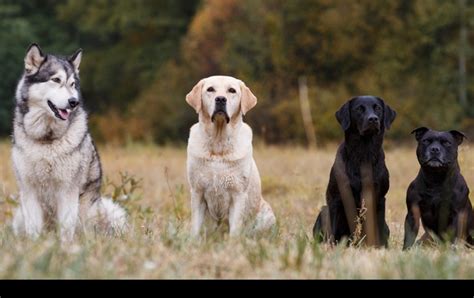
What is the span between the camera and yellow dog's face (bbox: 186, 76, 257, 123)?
741 cm

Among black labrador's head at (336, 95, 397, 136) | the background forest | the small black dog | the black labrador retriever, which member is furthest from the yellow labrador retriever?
the background forest

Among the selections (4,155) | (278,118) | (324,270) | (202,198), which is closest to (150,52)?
(278,118)

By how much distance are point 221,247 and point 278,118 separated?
17.7 metres

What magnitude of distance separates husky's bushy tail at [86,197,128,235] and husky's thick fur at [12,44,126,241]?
180 mm

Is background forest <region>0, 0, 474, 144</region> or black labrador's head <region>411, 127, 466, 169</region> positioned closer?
black labrador's head <region>411, 127, 466, 169</region>

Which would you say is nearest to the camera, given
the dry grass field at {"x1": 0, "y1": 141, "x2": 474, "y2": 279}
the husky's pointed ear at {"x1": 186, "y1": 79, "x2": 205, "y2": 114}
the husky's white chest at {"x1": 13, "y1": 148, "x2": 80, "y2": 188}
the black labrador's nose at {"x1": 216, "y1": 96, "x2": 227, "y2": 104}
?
the dry grass field at {"x1": 0, "y1": 141, "x2": 474, "y2": 279}

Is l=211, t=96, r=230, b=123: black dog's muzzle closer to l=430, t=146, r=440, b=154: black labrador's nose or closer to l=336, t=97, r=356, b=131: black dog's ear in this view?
l=336, t=97, r=356, b=131: black dog's ear

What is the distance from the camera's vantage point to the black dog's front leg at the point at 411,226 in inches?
283

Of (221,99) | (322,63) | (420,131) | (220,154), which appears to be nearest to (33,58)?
(221,99)

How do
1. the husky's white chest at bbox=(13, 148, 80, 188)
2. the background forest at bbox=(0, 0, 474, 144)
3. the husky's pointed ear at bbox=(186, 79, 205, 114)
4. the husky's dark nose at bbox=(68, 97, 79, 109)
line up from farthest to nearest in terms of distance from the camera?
the background forest at bbox=(0, 0, 474, 144) < the husky's pointed ear at bbox=(186, 79, 205, 114) < the husky's white chest at bbox=(13, 148, 80, 188) < the husky's dark nose at bbox=(68, 97, 79, 109)

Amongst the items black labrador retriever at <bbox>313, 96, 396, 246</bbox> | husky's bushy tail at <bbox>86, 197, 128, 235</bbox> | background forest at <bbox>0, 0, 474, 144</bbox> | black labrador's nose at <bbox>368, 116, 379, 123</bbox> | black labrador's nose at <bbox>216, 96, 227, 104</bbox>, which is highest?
background forest at <bbox>0, 0, 474, 144</bbox>

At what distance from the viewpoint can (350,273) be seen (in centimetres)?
537

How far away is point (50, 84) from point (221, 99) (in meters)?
1.33

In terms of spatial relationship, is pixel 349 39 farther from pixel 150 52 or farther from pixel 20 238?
pixel 20 238
